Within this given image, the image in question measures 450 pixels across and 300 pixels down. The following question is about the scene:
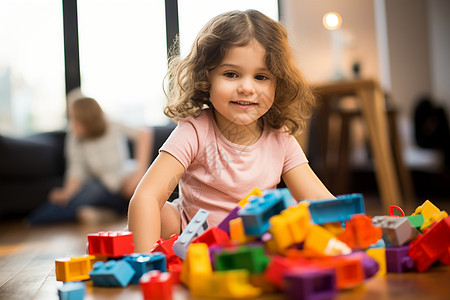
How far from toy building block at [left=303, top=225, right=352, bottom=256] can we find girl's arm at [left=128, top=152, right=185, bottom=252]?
0.33 metres

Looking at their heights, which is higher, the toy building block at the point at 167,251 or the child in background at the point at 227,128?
the child in background at the point at 227,128

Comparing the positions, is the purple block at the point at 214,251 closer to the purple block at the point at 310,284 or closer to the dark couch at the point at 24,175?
the purple block at the point at 310,284

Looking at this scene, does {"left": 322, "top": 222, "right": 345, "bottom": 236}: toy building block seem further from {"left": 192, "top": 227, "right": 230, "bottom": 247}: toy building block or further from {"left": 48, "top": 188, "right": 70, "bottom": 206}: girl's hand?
{"left": 48, "top": 188, "right": 70, "bottom": 206}: girl's hand

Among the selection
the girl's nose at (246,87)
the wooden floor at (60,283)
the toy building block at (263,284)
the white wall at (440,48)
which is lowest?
the wooden floor at (60,283)

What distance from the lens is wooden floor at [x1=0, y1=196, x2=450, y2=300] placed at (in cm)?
56

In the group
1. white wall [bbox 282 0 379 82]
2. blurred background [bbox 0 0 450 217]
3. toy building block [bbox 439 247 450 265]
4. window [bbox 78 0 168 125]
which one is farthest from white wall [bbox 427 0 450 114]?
toy building block [bbox 439 247 450 265]

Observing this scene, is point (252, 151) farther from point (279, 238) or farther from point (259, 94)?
point (279, 238)

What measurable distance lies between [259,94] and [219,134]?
0.42ft

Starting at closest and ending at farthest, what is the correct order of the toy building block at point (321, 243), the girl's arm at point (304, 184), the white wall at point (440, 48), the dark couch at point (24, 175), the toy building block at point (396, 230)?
the toy building block at point (321, 243) < the toy building block at point (396, 230) < the girl's arm at point (304, 184) < the dark couch at point (24, 175) < the white wall at point (440, 48)

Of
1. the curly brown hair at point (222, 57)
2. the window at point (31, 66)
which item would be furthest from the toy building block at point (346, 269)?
the window at point (31, 66)

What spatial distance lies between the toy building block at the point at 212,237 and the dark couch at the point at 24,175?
1992 millimetres

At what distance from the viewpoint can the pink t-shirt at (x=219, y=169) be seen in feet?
3.16

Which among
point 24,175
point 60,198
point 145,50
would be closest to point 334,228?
point 60,198

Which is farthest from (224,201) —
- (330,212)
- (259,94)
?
(330,212)
